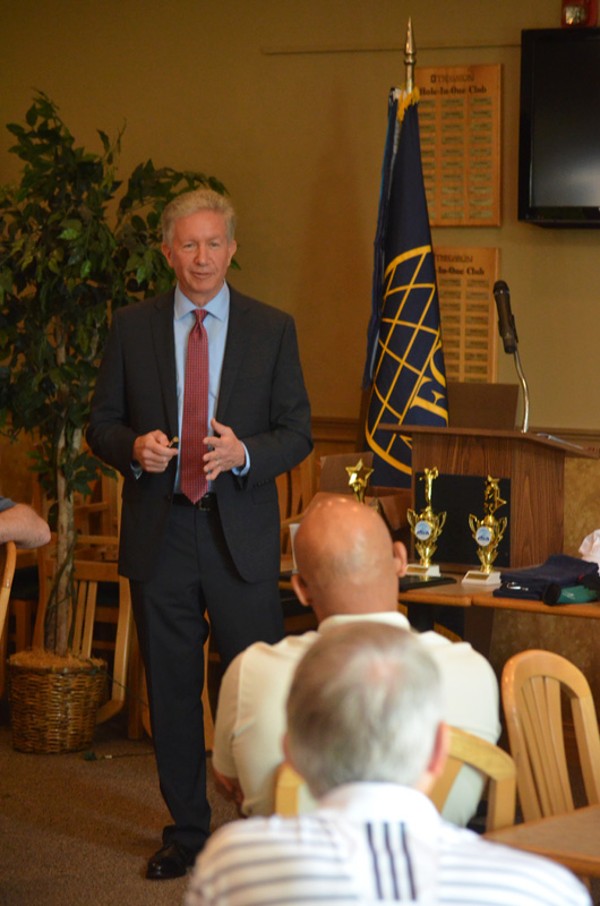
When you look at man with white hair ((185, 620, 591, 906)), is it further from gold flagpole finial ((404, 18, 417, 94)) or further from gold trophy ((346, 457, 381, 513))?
gold flagpole finial ((404, 18, 417, 94))

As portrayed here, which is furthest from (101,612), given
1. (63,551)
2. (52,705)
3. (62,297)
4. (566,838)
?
(566,838)

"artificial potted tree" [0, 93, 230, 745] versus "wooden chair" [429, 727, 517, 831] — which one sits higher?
"artificial potted tree" [0, 93, 230, 745]

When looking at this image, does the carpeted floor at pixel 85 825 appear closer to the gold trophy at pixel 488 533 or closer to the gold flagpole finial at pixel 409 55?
the gold trophy at pixel 488 533

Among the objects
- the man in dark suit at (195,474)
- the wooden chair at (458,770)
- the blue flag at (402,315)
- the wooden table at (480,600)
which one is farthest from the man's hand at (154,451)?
the blue flag at (402,315)

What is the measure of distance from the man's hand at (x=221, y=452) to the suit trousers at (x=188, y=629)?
219mm

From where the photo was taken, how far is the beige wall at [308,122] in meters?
5.56

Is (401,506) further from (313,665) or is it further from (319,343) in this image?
(313,665)

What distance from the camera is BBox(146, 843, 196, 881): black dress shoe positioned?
11.9ft

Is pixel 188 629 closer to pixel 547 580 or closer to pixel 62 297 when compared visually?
pixel 547 580

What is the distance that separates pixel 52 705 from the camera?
15.9 ft

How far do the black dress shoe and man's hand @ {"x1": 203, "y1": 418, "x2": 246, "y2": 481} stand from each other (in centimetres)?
108

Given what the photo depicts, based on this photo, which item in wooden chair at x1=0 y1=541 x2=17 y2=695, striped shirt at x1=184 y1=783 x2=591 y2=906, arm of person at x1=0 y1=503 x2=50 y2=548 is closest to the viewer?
striped shirt at x1=184 y1=783 x2=591 y2=906

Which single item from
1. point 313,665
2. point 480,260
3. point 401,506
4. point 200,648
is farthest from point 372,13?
point 313,665

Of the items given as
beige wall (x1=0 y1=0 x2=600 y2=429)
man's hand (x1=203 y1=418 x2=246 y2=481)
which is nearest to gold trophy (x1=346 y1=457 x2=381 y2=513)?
man's hand (x1=203 y1=418 x2=246 y2=481)
